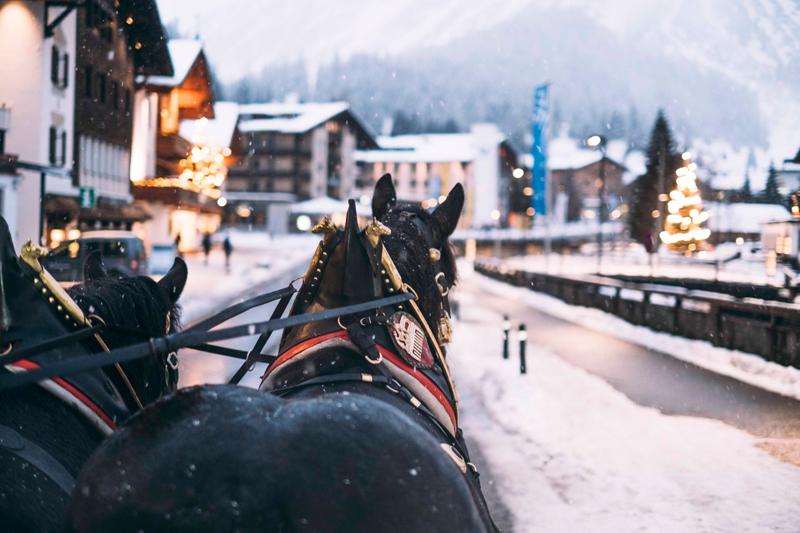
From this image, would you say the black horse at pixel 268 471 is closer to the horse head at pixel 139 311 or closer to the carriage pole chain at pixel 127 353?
the carriage pole chain at pixel 127 353

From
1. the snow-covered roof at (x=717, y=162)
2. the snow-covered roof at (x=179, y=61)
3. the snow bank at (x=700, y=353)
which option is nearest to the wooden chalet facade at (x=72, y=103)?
the snow-covered roof at (x=179, y=61)

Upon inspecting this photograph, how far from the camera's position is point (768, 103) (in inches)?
581

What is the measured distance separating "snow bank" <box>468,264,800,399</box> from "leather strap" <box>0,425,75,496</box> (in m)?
8.64

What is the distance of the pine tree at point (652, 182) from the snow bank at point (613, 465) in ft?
153

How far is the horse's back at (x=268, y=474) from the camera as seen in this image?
1228 mm

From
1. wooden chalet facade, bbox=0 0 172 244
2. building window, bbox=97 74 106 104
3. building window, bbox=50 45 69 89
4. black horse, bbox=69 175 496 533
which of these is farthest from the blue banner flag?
→ black horse, bbox=69 175 496 533

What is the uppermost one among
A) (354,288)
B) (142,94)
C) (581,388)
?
(142,94)

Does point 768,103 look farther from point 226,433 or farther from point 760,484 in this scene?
point 226,433

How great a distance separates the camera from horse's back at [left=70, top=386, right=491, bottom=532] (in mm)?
1228

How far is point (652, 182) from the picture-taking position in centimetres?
5128

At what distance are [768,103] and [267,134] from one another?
228 ft

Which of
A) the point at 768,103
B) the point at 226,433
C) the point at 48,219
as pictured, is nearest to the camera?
the point at 226,433

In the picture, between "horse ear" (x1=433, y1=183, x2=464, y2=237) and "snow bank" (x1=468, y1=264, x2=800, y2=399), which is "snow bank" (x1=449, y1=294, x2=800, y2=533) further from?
"snow bank" (x1=468, y1=264, x2=800, y2=399)

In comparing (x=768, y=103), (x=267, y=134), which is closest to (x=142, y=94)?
(x=768, y=103)
